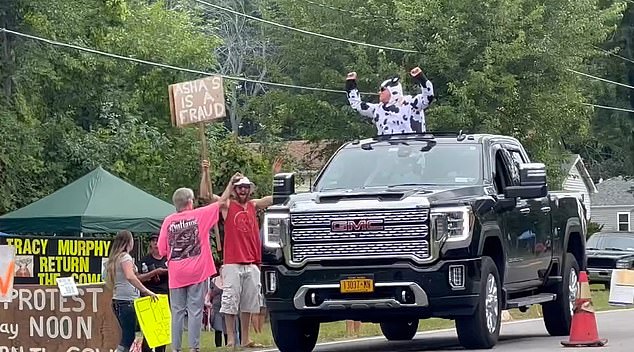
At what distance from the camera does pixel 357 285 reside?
12.7 metres

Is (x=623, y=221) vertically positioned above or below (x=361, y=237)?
below

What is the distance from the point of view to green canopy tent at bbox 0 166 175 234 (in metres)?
20.7

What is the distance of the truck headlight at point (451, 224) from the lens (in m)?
12.6

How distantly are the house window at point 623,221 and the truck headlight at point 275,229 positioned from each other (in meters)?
53.3

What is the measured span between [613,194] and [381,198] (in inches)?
2156

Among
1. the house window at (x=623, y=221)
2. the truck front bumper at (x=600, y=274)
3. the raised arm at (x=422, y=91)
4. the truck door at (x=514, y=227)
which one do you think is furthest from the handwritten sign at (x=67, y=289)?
the house window at (x=623, y=221)

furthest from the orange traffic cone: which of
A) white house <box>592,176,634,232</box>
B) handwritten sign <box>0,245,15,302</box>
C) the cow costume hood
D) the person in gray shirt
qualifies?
white house <box>592,176,634,232</box>

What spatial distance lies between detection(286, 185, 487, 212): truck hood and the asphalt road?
1.67 meters

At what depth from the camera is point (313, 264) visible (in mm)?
12883

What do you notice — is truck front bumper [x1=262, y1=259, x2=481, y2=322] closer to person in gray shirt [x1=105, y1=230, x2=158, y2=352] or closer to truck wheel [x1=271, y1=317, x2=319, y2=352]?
truck wheel [x1=271, y1=317, x2=319, y2=352]

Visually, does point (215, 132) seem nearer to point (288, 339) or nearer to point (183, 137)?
point (183, 137)

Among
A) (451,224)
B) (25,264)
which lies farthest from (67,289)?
(25,264)

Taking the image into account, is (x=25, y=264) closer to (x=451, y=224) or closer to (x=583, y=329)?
(x=451, y=224)

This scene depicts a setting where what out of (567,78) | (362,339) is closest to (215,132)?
(567,78)
